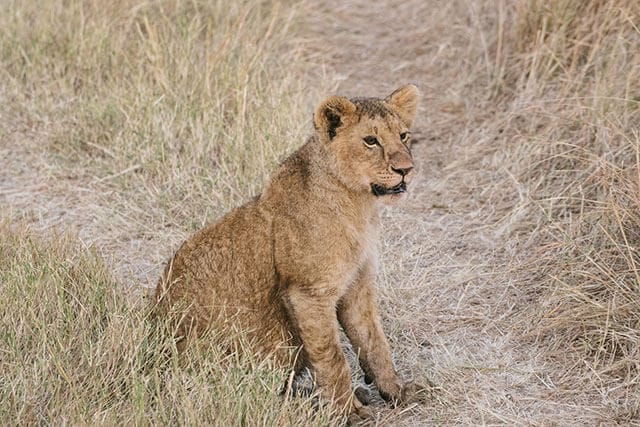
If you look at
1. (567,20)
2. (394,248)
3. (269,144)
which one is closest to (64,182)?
(269,144)

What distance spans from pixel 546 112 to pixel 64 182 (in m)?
2.96

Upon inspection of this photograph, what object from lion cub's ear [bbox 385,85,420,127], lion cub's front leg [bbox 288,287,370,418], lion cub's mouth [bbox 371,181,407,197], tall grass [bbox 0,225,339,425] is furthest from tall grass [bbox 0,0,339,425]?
lion cub's ear [bbox 385,85,420,127]

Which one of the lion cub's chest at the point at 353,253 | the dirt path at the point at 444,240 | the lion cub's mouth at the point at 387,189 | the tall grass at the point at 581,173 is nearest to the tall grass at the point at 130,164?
the lion cub's chest at the point at 353,253

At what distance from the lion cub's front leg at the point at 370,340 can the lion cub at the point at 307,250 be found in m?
0.09

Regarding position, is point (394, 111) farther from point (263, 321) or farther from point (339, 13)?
point (339, 13)

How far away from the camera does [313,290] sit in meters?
4.31

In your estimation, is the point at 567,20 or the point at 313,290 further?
the point at 567,20

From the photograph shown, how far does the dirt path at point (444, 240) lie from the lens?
15.3ft

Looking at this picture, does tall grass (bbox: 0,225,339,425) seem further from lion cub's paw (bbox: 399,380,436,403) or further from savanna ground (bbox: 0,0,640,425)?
lion cub's paw (bbox: 399,380,436,403)

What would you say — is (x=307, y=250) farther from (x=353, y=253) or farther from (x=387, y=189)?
(x=387, y=189)

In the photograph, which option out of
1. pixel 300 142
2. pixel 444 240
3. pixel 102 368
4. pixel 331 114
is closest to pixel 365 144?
pixel 331 114

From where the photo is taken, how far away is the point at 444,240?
6.07 metres

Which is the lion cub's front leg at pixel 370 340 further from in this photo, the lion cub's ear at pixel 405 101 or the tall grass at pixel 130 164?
the lion cub's ear at pixel 405 101

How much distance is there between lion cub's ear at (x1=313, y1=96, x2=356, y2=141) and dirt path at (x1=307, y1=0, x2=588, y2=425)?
47.4 inches
